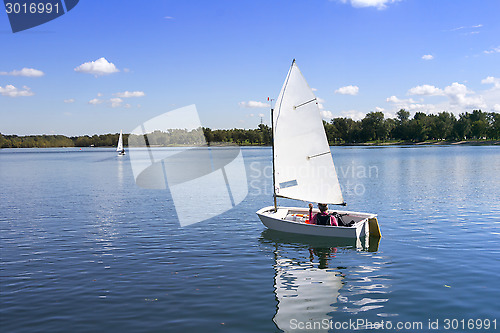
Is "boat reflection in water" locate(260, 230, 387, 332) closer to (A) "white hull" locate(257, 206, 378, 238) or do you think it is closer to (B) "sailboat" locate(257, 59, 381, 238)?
(A) "white hull" locate(257, 206, 378, 238)

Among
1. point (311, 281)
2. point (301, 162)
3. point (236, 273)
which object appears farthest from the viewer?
point (301, 162)

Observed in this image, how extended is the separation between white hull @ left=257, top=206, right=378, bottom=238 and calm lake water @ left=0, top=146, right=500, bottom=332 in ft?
2.17

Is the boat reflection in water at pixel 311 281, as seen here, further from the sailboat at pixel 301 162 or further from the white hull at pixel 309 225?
the sailboat at pixel 301 162

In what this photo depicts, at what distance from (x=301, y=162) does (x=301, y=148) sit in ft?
3.36

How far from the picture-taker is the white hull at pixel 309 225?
25562 mm

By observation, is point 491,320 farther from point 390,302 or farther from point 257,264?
point 257,264

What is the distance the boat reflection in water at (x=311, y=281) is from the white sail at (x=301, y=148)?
3.64 metres

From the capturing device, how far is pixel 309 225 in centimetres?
2633

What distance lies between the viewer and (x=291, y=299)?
16.5m

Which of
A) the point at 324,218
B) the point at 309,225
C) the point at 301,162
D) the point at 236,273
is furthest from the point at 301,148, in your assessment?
the point at 236,273

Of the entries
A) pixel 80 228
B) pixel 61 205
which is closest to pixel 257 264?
pixel 80 228

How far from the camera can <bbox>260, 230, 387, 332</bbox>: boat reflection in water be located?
14.8 metres

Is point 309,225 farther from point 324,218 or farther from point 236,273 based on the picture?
point 236,273

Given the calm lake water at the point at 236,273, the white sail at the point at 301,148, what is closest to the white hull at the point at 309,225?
the calm lake water at the point at 236,273
